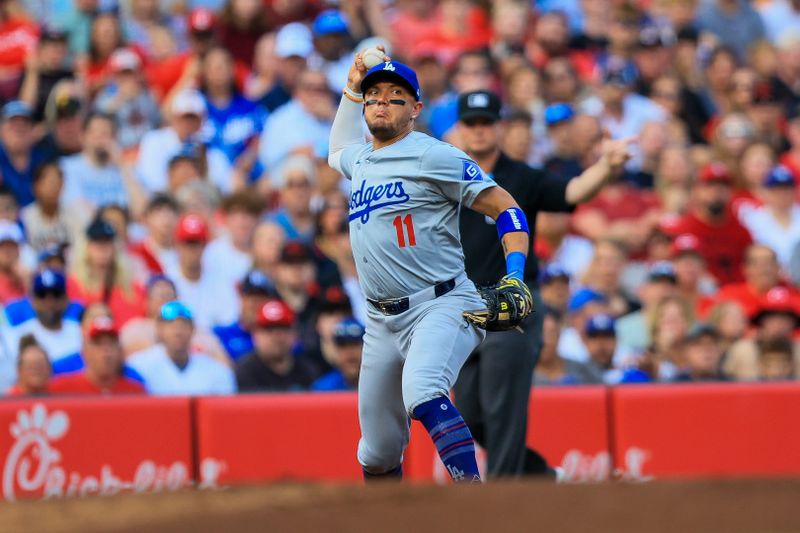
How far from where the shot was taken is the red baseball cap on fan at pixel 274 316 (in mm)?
9422

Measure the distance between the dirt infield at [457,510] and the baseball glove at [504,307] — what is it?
3.32ft

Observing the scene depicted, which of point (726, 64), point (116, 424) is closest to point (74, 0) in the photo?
point (116, 424)

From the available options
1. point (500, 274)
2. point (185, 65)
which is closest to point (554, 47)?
point (185, 65)

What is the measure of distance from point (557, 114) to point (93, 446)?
202 inches

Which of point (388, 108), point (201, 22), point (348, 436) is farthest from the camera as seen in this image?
point (201, 22)

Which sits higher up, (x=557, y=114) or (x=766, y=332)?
(x=557, y=114)

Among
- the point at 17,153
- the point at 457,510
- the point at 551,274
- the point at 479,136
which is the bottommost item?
the point at 457,510

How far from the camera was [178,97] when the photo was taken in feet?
38.2

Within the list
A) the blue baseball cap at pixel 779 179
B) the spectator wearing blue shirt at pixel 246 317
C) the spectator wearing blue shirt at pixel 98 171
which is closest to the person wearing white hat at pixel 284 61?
the spectator wearing blue shirt at pixel 98 171

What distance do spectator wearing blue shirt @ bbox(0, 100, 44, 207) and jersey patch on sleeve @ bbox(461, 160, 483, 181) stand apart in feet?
17.8

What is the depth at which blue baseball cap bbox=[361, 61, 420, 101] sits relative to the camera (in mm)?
6340

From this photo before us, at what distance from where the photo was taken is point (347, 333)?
9281mm

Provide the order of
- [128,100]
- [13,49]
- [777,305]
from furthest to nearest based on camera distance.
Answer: [13,49]
[128,100]
[777,305]

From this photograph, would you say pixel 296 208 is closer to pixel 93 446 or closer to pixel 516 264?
pixel 93 446
